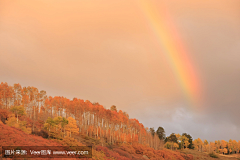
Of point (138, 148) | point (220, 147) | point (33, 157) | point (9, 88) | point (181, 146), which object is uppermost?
point (9, 88)

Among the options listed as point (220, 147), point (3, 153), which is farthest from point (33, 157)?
point (220, 147)

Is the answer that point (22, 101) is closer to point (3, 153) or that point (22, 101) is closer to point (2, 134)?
point (2, 134)

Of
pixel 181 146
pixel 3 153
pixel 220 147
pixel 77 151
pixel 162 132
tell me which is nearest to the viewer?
pixel 3 153

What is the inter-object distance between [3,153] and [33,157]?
8.88 ft

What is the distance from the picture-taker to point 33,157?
17453 millimetres

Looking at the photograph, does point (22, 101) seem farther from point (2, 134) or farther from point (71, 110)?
point (2, 134)

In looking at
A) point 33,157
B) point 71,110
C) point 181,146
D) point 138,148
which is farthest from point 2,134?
point 181,146

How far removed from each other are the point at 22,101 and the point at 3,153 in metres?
72.2

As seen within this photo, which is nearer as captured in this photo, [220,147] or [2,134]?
[2,134]

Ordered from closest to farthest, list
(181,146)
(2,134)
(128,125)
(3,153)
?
(3,153) → (2,134) → (128,125) → (181,146)

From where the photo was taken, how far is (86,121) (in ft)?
299

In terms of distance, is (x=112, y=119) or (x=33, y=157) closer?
(x=33, y=157)

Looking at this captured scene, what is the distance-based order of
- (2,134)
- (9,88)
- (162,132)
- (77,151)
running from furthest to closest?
1. (162,132)
2. (9,88)
3. (77,151)
4. (2,134)

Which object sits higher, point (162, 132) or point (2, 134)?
point (2, 134)
